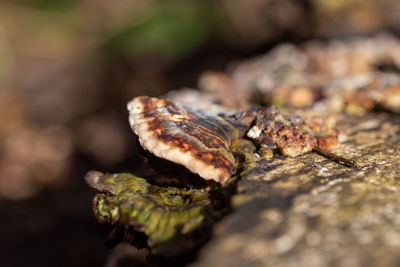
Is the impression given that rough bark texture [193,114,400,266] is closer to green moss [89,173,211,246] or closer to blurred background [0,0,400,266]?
green moss [89,173,211,246]

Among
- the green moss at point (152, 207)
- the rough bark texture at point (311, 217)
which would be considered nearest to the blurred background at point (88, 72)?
the green moss at point (152, 207)

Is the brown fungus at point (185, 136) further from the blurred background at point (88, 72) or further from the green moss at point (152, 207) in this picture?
the blurred background at point (88, 72)

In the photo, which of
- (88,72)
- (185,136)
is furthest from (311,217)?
(88,72)

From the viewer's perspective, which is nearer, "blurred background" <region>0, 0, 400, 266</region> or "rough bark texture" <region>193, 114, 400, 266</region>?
"rough bark texture" <region>193, 114, 400, 266</region>

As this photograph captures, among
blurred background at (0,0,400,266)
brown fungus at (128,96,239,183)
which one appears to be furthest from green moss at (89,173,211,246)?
blurred background at (0,0,400,266)

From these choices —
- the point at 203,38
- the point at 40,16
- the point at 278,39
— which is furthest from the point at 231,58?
the point at 40,16

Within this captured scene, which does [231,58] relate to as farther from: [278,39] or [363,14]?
[363,14]
